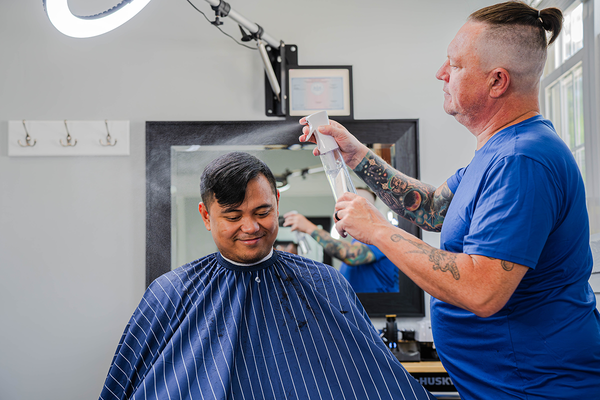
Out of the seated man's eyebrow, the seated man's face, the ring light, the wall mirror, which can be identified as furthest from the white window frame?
the ring light

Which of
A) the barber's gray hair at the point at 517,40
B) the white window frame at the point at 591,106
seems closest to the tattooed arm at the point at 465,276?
the barber's gray hair at the point at 517,40

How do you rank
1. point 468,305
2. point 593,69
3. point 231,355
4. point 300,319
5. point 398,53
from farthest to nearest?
point 398,53, point 593,69, point 300,319, point 231,355, point 468,305

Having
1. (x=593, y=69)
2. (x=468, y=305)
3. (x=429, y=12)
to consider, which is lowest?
(x=468, y=305)

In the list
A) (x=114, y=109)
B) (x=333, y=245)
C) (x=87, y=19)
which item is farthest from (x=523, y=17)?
(x=114, y=109)

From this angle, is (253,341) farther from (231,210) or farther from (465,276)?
(465,276)

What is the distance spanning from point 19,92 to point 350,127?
6.03ft

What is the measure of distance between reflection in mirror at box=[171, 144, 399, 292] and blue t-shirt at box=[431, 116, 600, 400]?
1407 mm

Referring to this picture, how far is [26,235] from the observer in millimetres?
2439

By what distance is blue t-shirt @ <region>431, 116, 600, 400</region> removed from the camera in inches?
36.3

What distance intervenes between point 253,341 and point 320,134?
0.66m

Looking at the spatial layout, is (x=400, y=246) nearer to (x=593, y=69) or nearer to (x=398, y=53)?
(x=593, y=69)

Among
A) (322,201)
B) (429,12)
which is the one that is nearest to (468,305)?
(322,201)

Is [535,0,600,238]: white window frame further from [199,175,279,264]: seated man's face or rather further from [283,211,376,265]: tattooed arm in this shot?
[199,175,279,264]: seated man's face

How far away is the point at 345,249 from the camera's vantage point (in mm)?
2447
